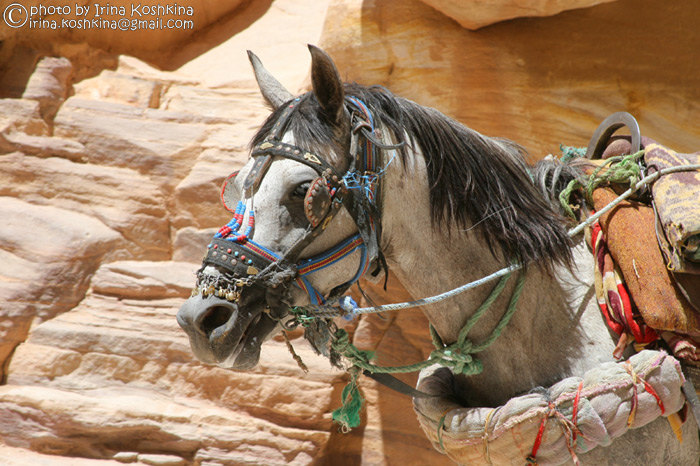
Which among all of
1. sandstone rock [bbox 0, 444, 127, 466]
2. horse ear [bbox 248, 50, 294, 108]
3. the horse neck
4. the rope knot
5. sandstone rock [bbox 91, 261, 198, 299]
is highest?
horse ear [bbox 248, 50, 294, 108]

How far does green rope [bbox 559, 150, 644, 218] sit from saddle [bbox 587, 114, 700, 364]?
0.03 metres

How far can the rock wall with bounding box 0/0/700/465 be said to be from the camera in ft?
9.70

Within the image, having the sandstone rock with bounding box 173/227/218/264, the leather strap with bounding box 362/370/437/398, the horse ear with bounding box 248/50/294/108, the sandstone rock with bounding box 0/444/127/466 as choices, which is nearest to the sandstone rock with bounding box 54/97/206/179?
the sandstone rock with bounding box 173/227/218/264

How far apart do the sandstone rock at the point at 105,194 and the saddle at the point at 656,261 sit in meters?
2.54

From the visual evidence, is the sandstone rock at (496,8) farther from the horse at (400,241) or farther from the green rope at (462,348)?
the green rope at (462,348)

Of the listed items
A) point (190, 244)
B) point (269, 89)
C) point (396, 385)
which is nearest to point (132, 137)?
point (190, 244)

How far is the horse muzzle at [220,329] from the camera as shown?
4.30 ft

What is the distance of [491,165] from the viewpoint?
1585 millimetres

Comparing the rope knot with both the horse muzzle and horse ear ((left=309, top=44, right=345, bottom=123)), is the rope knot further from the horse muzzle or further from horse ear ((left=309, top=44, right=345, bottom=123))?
horse ear ((left=309, top=44, right=345, bottom=123))

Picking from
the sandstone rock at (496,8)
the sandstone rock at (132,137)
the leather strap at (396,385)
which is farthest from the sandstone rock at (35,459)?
the sandstone rock at (496,8)

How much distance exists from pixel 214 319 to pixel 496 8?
2278mm

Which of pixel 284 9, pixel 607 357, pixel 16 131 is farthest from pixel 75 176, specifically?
pixel 607 357

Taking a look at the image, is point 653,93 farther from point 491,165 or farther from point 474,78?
point 491,165

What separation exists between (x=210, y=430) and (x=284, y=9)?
132 inches
